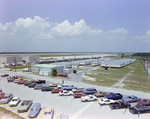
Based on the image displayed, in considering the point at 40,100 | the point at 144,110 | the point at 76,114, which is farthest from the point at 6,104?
the point at 144,110

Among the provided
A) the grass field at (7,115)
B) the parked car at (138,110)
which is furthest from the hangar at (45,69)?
the parked car at (138,110)

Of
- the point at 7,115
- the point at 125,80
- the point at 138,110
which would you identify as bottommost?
the point at 125,80

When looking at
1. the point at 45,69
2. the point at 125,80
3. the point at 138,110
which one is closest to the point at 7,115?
the point at 138,110

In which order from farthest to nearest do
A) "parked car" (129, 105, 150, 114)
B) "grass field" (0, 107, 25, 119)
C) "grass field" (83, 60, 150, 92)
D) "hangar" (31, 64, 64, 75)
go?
"hangar" (31, 64, 64, 75) < "grass field" (83, 60, 150, 92) < "parked car" (129, 105, 150, 114) < "grass field" (0, 107, 25, 119)

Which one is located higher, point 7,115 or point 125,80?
point 7,115

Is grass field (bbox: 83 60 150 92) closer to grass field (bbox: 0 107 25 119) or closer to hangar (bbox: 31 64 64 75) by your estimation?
hangar (bbox: 31 64 64 75)

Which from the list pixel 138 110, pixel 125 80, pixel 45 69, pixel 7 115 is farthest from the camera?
pixel 45 69

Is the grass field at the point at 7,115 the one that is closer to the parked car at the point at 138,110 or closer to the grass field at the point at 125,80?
the parked car at the point at 138,110

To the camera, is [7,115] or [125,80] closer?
[7,115]

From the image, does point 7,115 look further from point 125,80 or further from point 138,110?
point 125,80

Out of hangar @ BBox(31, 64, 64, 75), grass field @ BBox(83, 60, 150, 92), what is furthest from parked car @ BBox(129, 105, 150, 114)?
hangar @ BBox(31, 64, 64, 75)

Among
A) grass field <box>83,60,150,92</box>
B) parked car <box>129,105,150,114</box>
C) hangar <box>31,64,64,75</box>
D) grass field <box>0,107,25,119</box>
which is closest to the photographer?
grass field <box>0,107,25,119</box>
